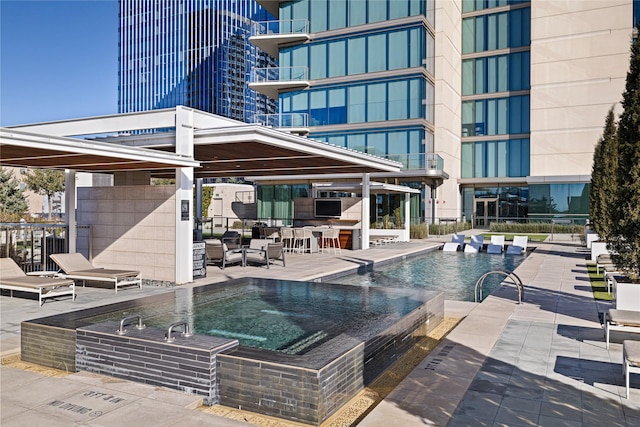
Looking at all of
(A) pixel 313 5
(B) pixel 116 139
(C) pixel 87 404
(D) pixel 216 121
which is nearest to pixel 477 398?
(C) pixel 87 404

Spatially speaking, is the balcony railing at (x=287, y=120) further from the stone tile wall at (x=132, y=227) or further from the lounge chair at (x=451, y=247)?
the stone tile wall at (x=132, y=227)

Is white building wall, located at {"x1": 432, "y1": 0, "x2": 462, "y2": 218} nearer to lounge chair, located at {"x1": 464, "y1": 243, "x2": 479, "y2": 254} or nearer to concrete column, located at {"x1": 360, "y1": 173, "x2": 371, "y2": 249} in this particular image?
lounge chair, located at {"x1": 464, "y1": 243, "x2": 479, "y2": 254}

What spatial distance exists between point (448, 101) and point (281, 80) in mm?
12734

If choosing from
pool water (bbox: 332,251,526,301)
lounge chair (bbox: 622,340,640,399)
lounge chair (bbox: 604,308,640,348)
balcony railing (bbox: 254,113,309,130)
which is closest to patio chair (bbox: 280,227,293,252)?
pool water (bbox: 332,251,526,301)

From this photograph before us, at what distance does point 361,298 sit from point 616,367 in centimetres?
407

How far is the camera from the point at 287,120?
35781mm

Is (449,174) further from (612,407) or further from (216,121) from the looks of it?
(612,407)

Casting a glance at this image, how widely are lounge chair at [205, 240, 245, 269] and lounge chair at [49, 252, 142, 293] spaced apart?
262 cm

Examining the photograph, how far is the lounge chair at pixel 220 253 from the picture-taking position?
13227 millimetres

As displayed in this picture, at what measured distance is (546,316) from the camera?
8.17 meters

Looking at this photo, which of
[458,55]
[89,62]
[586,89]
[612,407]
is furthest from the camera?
[458,55]

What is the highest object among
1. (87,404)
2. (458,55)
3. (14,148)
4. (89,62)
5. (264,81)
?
(458,55)

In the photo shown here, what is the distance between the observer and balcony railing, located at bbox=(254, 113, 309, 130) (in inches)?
1335

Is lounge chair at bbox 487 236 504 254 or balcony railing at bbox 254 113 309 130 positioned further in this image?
balcony railing at bbox 254 113 309 130
